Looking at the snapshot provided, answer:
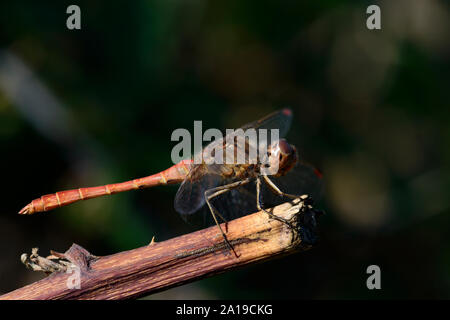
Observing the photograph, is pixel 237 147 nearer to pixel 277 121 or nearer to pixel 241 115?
pixel 277 121

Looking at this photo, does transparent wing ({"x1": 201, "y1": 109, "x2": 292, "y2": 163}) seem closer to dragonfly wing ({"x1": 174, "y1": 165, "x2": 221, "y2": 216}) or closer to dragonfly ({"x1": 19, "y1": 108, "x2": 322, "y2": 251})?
dragonfly ({"x1": 19, "y1": 108, "x2": 322, "y2": 251})

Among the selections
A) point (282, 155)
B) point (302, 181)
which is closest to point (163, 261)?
point (282, 155)

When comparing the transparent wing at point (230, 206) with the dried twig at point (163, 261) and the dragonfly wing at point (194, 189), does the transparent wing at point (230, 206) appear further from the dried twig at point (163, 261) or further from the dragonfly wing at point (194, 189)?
the dried twig at point (163, 261)

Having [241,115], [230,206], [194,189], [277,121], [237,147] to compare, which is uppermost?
[241,115]

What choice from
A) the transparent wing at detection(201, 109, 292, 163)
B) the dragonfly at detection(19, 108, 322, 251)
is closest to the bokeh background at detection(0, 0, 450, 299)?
the dragonfly at detection(19, 108, 322, 251)

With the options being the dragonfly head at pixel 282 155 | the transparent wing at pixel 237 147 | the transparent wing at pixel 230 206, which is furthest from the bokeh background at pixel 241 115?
the dragonfly head at pixel 282 155

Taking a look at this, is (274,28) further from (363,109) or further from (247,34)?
(363,109)
